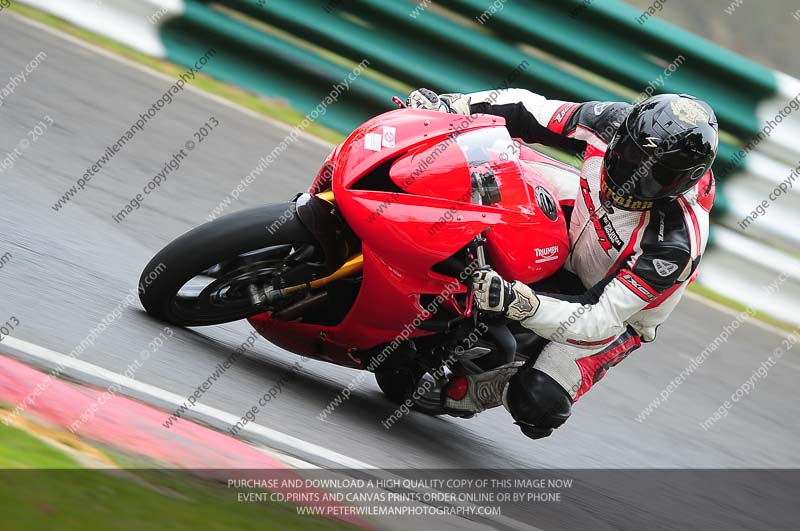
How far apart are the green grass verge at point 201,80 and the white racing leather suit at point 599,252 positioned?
3700 millimetres

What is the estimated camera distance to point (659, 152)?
4188mm

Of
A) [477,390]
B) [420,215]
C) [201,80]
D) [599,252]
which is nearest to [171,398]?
[420,215]

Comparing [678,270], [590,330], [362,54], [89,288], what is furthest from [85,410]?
[362,54]

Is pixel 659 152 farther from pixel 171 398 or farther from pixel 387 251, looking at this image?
pixel 171 398

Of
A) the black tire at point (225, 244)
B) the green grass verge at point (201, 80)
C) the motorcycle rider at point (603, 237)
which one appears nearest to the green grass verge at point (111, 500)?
the black tire at point (225, 244)

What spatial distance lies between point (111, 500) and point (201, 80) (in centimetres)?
604

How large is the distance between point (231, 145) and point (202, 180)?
766 mm

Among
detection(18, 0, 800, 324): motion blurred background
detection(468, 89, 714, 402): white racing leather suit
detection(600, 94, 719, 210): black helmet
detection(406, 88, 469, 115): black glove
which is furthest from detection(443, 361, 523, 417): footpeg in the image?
detection(18, 0, 800, 324): motion blurred background

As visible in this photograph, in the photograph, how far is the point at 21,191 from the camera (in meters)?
5.77

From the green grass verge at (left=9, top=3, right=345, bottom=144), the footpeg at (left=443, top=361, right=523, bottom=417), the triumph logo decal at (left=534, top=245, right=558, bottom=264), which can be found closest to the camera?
the triumph logo decal at (left=534, top=245, right=558, bottom=264)

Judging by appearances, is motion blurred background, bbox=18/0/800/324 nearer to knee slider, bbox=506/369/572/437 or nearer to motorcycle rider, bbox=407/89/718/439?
motorcycle rider, bbox=407/89/718/439

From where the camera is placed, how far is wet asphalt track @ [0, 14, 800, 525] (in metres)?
4.43

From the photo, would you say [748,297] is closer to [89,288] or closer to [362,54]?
[362,54]

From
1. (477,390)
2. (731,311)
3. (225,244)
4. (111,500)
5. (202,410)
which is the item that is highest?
(111,500)
